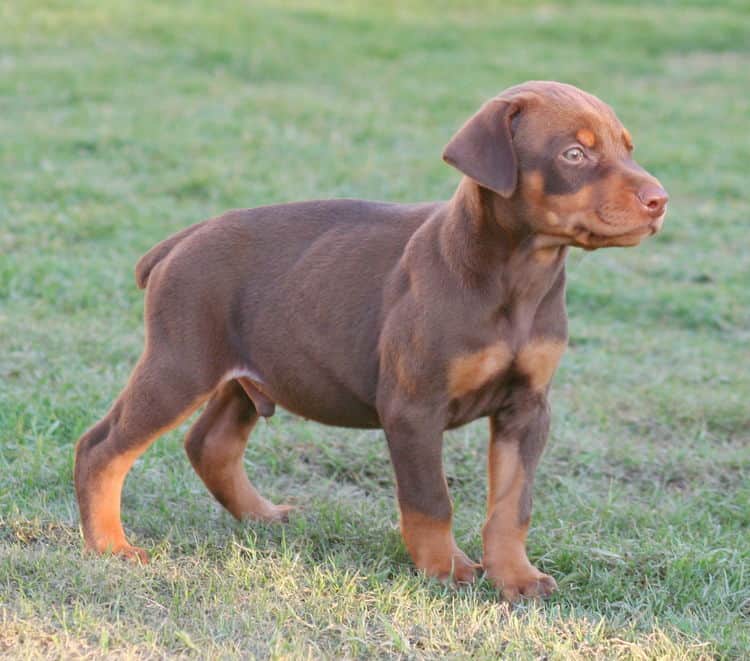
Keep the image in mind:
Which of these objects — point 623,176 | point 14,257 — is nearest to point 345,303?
point 623,176

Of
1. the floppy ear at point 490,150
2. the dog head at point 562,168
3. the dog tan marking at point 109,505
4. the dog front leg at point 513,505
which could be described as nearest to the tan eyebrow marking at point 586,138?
the dog head at point 562,168

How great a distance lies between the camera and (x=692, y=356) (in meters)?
8.16

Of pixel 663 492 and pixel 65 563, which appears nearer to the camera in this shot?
pixel 65 563

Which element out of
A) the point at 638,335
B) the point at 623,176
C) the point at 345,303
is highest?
the point at 623,176

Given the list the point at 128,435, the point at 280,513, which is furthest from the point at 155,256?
the point at 280,513

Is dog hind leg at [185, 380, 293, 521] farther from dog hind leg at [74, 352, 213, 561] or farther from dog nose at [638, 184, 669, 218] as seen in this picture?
dog nose at [638, 184, 669, 218]

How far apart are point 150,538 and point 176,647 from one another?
47.9 inches

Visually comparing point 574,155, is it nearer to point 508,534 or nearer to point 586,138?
point 586,138

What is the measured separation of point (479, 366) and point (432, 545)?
723 millimetres

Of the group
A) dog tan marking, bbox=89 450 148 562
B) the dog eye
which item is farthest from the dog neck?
dog tan marking, bbox=89 450 148 562

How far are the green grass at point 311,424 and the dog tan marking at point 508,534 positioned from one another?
11cm

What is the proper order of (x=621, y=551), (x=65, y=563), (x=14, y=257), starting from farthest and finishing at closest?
(x=14, y=257)
(x=621, y=551)
(x=65, y=563)

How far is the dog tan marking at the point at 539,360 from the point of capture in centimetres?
476

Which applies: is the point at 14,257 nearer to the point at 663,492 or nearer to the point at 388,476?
the point at 388,476
